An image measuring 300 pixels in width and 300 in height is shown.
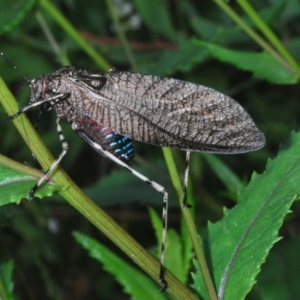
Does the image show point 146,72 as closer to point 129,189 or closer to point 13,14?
point 129,189

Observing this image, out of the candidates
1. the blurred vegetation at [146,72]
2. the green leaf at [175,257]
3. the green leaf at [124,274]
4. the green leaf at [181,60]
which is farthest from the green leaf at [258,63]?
the green leaf at [124,274]

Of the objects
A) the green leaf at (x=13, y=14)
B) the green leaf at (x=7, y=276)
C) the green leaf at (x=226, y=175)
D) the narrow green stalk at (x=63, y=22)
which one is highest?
the green leaf at (x=13, y=14)

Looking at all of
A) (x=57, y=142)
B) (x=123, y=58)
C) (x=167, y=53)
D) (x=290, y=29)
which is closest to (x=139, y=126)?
(x=167, y=53)

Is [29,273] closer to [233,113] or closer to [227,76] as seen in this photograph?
[227,76]

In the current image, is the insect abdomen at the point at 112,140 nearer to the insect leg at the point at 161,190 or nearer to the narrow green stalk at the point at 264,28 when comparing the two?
the insect leg at the point at 161,190

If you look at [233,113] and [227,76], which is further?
[227,76]

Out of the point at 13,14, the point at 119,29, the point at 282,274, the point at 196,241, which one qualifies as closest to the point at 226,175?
the point at 282,274

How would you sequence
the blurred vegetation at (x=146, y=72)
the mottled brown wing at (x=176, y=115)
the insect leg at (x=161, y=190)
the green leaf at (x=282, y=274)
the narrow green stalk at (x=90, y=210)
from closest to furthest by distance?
the narrow green stalk at (x=90, y=210) < the insect leg at (x=161, y=190) < the mottled brown wing at (x=176, y=115) < the green leaf at (x=282, y=274) < the blurred vegetation at (x=146, y=72)
